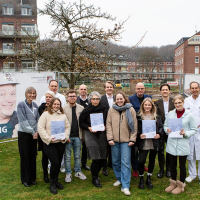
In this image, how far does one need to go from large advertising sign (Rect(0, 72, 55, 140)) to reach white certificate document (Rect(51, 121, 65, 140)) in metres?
2.93

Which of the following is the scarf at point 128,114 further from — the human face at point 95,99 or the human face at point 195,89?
the human face at point 195,89

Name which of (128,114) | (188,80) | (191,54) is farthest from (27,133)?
(191,54)

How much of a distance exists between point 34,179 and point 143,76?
188 inches

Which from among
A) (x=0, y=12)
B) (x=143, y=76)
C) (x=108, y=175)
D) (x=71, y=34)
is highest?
(x=0, y=12)

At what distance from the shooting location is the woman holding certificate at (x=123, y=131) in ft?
13.5

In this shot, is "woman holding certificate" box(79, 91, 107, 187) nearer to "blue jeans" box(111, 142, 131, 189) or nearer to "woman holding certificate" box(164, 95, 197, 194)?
"blue jeans" box(111, 142, 131, 189)

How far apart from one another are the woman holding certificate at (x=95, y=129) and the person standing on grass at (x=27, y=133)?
99 cm

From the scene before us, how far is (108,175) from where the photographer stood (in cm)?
507

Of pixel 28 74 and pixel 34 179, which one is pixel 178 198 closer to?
pixel 34 179

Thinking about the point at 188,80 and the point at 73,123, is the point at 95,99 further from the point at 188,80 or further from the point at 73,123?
the point at 188,80

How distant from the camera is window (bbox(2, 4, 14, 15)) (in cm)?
4095

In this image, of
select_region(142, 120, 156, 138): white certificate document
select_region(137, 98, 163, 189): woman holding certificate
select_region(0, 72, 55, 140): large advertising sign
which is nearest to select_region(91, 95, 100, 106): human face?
select_region(137, 98, 163, 189): woman holding certificate

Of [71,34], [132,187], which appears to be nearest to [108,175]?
[132,187]

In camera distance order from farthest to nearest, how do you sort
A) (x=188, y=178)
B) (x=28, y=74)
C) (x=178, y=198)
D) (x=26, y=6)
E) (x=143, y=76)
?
(x=26, y=6) → (x=143, y=76) → (x=28, y=74) → (x=188, y=178) → (x=178, y=198)
